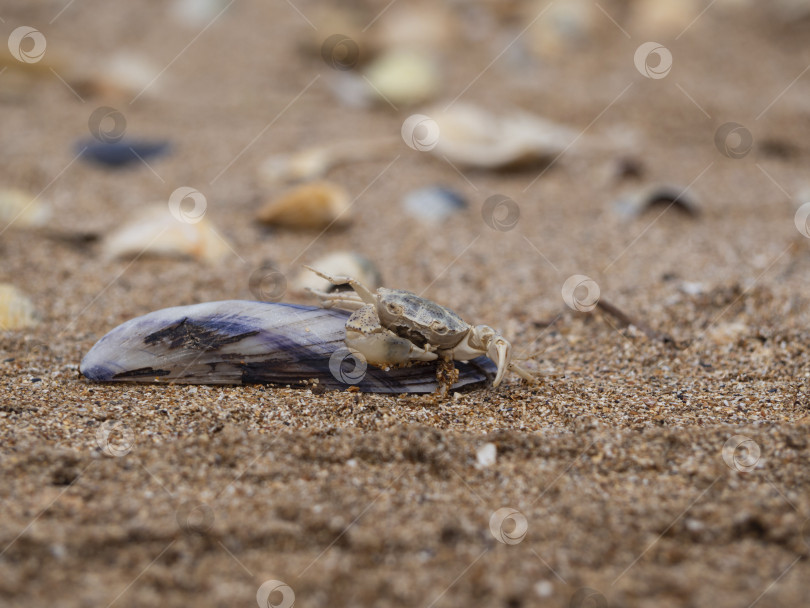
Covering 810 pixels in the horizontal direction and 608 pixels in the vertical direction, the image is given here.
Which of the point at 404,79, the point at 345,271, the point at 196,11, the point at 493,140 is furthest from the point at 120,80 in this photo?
the point at 345,271

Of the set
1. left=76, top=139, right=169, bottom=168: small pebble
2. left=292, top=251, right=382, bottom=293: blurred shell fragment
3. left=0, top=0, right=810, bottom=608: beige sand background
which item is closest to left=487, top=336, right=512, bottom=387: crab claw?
left=0, top=0, right=810, bottom=608: beige sand background

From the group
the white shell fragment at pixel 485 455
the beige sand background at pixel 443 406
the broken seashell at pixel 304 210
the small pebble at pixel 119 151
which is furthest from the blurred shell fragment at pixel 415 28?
the white shell fragment at pixel 485 455

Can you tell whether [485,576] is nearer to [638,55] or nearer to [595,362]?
[595,362]

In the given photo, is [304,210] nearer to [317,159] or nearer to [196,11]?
[317,159]

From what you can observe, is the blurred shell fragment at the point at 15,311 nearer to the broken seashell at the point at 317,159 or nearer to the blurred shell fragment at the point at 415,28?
the broken seashell at the point at 317,159

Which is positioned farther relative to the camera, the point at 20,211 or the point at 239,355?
the point at 20,211

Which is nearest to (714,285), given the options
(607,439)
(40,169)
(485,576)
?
(607,439)

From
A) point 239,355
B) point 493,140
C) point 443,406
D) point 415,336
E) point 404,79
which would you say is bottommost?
point 239,355

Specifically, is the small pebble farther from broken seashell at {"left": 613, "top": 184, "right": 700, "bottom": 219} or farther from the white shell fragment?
the white shell fragment
